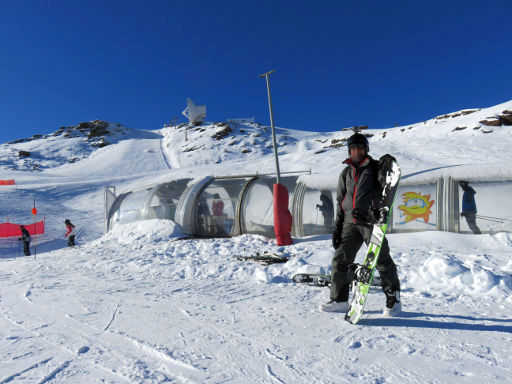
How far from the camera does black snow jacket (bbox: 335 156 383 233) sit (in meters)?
3.37

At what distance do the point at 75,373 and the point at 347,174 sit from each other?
3027 mm

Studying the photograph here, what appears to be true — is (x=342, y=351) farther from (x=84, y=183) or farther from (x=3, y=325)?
(x=84, y=183)

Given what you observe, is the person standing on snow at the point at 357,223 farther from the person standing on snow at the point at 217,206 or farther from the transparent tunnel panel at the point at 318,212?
the person standing on snow at the point at 217,206

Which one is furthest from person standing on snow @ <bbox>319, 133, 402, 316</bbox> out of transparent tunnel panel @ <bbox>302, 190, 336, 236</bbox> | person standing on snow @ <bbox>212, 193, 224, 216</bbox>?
person standing on snow @ <bbox>212, 193, 224, 216</bbox>

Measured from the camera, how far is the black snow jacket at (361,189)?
11.1 feet

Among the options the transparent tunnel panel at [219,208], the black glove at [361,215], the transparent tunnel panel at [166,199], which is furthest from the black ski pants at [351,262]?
the transparent tunnel panel at [166,199]

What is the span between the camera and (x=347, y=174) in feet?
11.8

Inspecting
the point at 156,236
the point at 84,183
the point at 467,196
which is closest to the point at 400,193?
the point at 467,196

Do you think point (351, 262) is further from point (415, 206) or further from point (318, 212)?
point (318, 212)

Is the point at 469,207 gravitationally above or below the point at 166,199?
below

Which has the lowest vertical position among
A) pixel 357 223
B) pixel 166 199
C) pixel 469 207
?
pixel 469 207

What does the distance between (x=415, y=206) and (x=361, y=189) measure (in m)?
5.92

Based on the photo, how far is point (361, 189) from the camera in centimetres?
339

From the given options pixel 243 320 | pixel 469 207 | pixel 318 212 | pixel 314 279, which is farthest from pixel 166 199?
pixel 469 207
